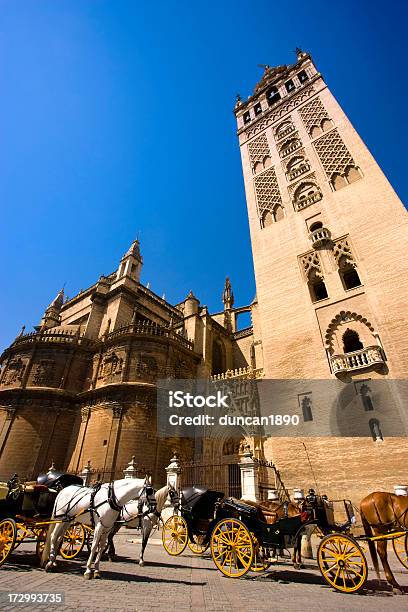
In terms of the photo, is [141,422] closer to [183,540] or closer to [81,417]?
[81,417]

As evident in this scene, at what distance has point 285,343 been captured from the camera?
15.0 meters

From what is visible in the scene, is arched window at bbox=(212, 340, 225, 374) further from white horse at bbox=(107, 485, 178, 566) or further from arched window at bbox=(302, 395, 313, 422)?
white horse at bbox=(107, 485, 178, 566)

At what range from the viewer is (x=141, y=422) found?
668 inches

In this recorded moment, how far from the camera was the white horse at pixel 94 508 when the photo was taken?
502 centimetres

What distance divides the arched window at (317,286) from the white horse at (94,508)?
12.9 meters

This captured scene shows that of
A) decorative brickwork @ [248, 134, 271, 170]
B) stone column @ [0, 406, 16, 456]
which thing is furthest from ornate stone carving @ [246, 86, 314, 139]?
stone column @ [0, 406, 16, 456]

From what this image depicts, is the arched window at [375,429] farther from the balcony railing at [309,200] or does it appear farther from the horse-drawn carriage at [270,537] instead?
the balcony railing at [309,200]

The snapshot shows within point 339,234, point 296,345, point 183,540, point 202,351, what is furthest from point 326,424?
point 202,351

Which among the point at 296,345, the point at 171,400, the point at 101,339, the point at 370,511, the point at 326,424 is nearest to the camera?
the point at 370,511

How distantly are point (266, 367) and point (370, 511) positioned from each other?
1000 centimetres

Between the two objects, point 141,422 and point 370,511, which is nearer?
point 370,511

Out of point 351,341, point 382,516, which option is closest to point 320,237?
point 351,341

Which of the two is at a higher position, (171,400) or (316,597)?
(171,400)

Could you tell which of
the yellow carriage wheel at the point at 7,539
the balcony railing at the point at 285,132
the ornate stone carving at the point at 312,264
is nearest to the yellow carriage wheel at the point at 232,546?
the yellow carriage wheel at the point at 7,539
